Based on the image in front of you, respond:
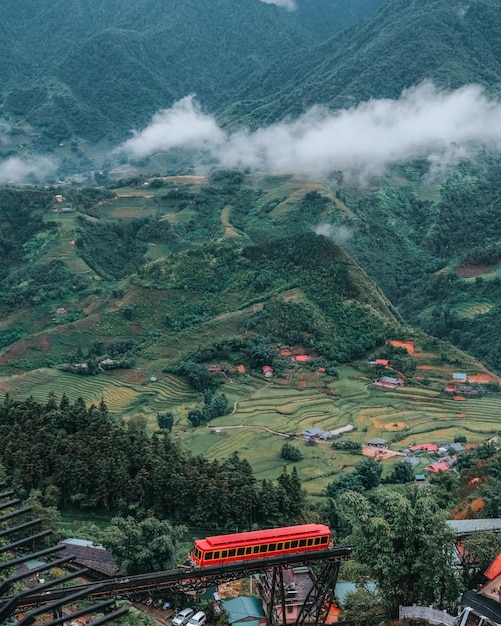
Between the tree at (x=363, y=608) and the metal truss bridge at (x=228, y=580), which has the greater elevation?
the metal truss bridge at (x=228, y=580)

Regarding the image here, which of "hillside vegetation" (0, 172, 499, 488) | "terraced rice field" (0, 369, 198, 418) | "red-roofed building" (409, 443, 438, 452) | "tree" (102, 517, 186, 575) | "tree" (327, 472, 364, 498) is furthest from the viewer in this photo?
"terraced rice field" (0, 369, 198, 418)

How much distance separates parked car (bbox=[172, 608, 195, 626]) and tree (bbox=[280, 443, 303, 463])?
20311 mm

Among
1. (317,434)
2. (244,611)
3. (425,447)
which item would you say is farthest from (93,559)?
(425,447)

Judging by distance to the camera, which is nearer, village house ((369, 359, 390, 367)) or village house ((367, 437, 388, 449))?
village house ((367, 437, 388, 449))

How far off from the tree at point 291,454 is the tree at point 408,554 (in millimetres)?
22107

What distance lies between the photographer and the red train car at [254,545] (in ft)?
59.1

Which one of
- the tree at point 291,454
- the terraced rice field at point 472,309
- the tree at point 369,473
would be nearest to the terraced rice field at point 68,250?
the terraced rice field at point 472,309

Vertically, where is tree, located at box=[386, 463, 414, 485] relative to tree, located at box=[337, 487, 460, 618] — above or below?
below

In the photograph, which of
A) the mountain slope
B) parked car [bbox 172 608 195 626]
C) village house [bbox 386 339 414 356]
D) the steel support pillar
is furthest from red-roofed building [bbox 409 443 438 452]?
the mountain slope

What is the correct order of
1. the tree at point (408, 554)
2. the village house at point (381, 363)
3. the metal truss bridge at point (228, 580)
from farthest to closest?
the village house at point (381, 363) < the tree at point (408, 554) < the metal truss bridge at point (228, 580)

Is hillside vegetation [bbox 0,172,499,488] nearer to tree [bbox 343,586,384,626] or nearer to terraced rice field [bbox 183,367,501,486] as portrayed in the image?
terraced rice field [bbox 183,367,501,486]

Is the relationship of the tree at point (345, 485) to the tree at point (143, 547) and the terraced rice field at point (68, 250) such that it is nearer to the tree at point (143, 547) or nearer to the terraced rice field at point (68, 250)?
the tree at point (143, 547)

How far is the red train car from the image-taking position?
59.1 ft

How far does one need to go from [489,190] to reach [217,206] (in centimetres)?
3545
